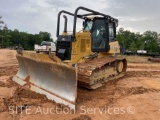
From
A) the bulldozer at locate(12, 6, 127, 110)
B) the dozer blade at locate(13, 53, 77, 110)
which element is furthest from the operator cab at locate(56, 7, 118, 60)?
the dozer blade at locate(13, 53, 77, 110)

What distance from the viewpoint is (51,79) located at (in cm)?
676

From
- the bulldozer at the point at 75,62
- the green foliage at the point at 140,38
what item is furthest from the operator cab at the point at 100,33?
the green foliage at the point at 140,38

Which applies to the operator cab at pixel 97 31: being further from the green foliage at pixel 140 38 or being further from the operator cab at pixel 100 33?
the green foliage at pixel 140 38

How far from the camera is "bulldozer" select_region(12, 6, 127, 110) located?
6.23 m

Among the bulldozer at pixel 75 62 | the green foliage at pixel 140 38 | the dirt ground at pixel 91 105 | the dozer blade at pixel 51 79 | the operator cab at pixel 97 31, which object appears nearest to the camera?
the dirt ground at pixel 91 105

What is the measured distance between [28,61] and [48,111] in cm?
271

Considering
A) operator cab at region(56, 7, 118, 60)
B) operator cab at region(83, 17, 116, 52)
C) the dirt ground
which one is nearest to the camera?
the dirt ground

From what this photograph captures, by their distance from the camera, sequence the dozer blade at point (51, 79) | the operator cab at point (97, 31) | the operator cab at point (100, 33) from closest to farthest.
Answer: the dozer blade at point (51, 79) < the operator cab at point (97, 31) < the operator cab at point (100, 33)

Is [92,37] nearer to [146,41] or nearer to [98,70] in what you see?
[98,70]

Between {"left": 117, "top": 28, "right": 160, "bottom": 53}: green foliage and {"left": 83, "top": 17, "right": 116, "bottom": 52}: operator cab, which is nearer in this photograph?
{"left": 83, "top": 17, "right": 116, "bottom": 52}: operator cab

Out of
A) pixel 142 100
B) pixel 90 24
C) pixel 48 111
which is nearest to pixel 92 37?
pixel 90 24

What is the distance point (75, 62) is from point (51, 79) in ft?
5.08

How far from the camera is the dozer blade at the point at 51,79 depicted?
595cm

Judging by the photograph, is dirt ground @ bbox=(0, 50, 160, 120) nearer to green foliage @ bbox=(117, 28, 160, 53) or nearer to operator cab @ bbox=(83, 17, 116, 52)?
operator cab @ bbox=(83, 17, 116, 52)
